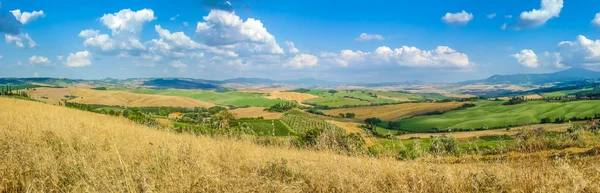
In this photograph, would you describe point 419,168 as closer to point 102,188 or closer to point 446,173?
point 446,173

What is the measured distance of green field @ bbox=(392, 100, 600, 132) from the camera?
391 feet

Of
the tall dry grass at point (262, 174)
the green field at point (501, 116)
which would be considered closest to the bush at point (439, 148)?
the tall dry grass at point (262, 174)

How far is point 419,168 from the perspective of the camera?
19.5 ft

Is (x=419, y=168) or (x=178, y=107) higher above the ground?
(x=419, y=168)

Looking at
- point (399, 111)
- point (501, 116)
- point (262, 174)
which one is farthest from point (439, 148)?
point (399, 111)

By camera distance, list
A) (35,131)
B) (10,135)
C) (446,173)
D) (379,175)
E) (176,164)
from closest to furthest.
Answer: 1. (446,173)
2. (379,175)
3. (176,164)
4. (10,135)
5. (35,131)

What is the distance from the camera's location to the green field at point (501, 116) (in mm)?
119312

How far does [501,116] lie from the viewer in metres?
131

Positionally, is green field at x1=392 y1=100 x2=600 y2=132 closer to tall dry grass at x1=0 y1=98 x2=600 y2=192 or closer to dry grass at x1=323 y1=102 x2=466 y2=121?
dry grass at x1=323 y1=102 x2=466 y2=121

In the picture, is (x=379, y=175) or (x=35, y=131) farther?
(x=35, y=131)

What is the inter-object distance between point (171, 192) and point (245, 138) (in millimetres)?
5794

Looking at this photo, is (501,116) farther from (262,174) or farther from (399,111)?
(262,174)

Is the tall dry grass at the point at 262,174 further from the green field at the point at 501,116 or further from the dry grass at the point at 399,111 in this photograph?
the dry grass at the point at 399,111

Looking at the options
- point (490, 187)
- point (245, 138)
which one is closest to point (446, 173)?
point (490, 187)
